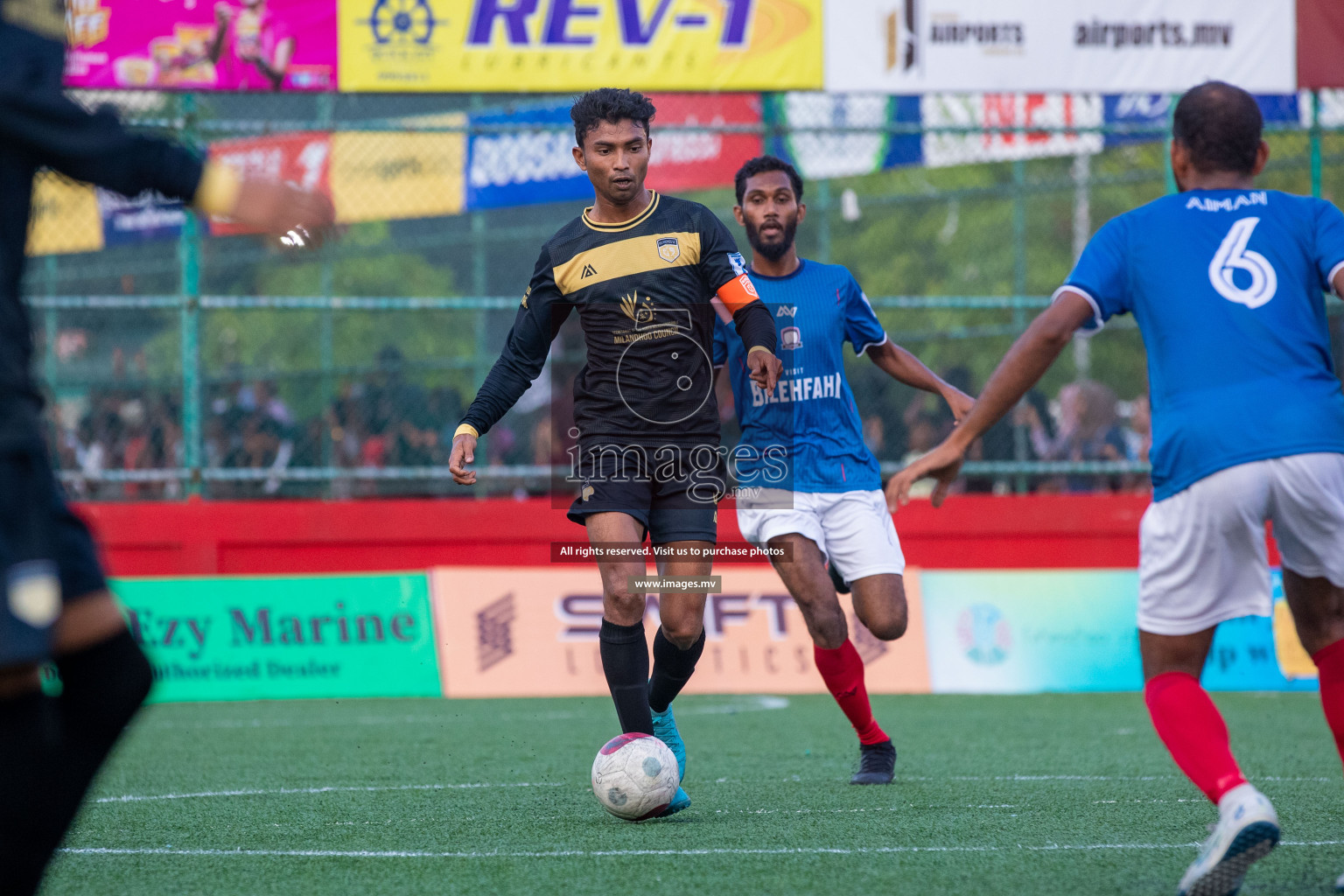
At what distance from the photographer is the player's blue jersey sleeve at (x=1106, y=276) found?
3.88 m

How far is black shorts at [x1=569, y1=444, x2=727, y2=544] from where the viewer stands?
18.0 feet

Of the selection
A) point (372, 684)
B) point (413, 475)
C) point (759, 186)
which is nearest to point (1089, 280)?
point (759, 186)

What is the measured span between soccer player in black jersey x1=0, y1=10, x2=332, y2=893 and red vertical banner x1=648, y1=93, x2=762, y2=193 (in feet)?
35.5

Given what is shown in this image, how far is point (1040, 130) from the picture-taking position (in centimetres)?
1110

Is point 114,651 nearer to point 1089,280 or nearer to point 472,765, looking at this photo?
point 1089,280

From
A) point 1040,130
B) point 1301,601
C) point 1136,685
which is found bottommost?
point 1136,685

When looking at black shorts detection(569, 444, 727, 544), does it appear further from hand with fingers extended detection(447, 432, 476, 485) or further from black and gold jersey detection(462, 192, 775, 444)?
hand with fingers extended detection(447, 432, 476, 485)

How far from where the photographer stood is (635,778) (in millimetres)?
5105

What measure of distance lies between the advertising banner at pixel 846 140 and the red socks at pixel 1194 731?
9.30 m

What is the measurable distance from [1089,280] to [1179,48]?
8.40 meters

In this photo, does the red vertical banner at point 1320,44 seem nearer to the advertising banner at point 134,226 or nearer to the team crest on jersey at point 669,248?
the team crest on jersey at point 669,248

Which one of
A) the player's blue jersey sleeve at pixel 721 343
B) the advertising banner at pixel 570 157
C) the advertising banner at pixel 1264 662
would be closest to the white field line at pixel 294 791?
the player's blue jersey sleeve at pixel 721 343

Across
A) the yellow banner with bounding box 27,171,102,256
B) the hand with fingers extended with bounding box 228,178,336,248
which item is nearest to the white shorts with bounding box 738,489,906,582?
the hand with fingers extended with bounding box 228,178,336,248

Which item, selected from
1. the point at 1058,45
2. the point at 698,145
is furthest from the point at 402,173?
the point at 1058,45
